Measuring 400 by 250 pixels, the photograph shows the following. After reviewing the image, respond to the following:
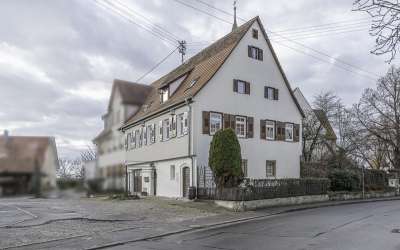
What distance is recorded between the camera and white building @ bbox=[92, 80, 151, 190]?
3.39 metres

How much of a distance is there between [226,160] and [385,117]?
32377 mm

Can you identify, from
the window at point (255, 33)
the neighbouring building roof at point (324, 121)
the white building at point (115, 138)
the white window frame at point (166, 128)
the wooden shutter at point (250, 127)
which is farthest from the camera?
the neighbouring building roof at point (324, 121)

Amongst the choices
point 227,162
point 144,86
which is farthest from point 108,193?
point 227,162

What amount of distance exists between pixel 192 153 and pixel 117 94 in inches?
1105

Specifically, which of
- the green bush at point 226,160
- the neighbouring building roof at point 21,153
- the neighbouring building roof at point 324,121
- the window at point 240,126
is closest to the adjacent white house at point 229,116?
the window at point 240,126

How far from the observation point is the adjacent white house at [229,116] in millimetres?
32375

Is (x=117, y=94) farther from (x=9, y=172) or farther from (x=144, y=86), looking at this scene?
(x=9, y=172)

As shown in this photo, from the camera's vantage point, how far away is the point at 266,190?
28328 millimetres

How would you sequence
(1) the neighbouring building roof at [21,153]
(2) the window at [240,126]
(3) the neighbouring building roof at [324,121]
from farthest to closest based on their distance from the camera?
1. (3) the neighbouring building roof at [324,121]
2. (2) the window at [240,126]
3. (1) the neighbouring building roof at [21,153]

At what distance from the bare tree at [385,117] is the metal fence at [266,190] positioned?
22477 mm

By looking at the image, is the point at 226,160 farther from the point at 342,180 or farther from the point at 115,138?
the point at 115,138

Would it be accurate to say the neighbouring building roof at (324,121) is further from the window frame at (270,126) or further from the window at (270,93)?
the window frame at (270,126)

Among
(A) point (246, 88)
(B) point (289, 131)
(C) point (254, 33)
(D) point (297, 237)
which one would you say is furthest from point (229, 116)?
Answer: (D) point (297, 237)

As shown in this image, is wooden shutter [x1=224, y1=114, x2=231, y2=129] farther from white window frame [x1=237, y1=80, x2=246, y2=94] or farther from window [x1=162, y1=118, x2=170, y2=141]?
window [x1=162, y1=118, x2=170, y2=141]
